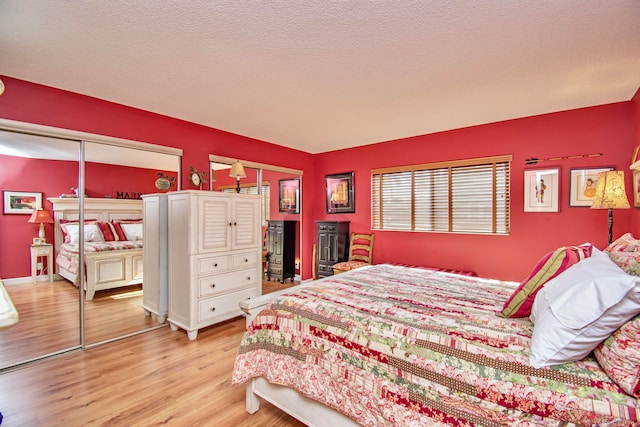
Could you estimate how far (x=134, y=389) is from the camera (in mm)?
2135

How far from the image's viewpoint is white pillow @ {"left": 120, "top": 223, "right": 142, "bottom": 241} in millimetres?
3279

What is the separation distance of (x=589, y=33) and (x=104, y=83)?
12.5ft

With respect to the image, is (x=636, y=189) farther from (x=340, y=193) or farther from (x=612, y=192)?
(x=340, y=193)

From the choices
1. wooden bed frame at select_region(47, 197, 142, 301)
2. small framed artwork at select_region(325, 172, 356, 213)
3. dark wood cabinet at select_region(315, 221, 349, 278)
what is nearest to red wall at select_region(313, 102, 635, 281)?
dark wood cabinet at select_region(315, 221, 349, 278)

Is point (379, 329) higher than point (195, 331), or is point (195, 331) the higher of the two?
point (379, 329)

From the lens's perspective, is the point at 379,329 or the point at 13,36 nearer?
the point at 379,329

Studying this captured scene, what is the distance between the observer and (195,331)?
299 centimetres

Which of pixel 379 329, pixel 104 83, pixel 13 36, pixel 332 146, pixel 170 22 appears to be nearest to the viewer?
pixel 379 329

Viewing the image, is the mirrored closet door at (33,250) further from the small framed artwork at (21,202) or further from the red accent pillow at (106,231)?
the red accent pillow at (106,231)

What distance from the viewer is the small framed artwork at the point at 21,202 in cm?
246

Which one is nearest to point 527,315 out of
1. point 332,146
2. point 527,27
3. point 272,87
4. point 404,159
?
point 527,27

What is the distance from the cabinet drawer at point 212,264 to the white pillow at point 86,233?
110cm

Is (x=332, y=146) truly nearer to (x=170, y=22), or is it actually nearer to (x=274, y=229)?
(x=274, y=229)

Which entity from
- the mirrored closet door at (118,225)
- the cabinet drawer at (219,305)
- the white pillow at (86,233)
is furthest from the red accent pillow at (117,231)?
the cabinet drawer at (219,305)
